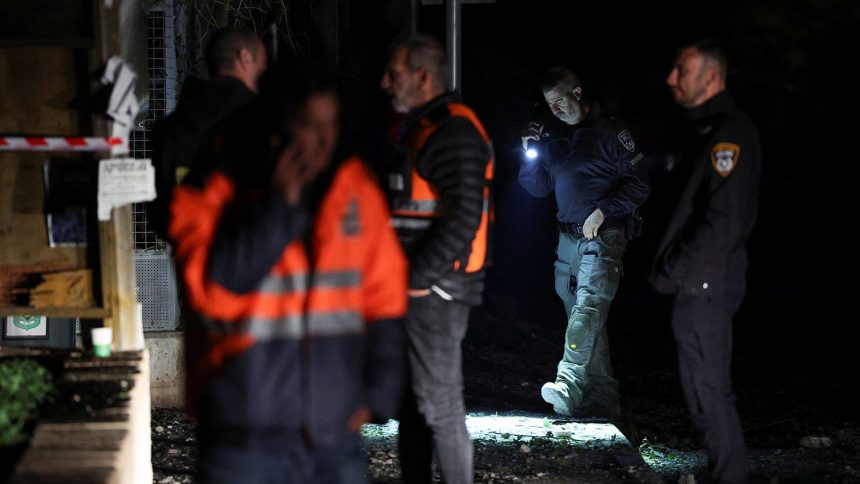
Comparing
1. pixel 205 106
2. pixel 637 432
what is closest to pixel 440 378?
pixel 205 106

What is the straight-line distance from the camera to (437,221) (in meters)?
4.56

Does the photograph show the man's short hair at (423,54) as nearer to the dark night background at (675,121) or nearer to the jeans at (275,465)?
the dark night background at (675,121)

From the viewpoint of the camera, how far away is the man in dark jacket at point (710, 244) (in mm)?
4992

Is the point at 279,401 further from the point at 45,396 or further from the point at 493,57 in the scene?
the point at 493,57

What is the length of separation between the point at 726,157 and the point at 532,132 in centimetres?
232

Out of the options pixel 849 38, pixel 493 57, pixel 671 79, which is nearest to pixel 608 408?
pixel 671 79

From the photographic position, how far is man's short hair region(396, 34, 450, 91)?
4625 mm

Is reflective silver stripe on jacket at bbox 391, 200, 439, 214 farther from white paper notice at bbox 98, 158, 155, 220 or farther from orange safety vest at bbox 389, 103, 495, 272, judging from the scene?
white paper notice at bbox 98, 158, 155, 220

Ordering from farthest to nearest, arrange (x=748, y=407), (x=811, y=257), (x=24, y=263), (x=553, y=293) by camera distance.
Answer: (x=811, y=257) < (x=553, y=293) < (x=748, y=407) < (x=24, y=263)

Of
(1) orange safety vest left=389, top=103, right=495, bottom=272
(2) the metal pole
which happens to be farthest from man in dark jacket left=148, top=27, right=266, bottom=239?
(2) the metal pole

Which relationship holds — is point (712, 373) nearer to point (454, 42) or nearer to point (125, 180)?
point (454, 42)

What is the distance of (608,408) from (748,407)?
1.78 meters

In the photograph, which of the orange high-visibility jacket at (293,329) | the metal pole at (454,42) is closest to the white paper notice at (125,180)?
the metal pole at (454,42)

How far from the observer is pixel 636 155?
23.1ft
